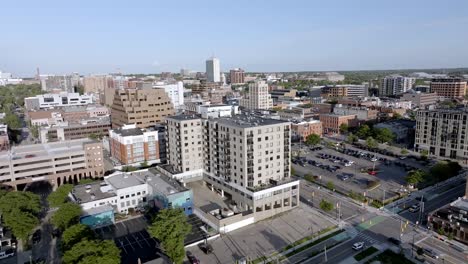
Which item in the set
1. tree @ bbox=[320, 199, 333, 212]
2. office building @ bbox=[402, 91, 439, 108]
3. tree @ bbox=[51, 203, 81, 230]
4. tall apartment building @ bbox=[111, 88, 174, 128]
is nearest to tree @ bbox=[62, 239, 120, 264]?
tree @ bbox=[51, 203, 81, 230]

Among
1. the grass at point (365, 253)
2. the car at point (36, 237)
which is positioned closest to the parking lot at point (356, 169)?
the grass at point (365, 253)

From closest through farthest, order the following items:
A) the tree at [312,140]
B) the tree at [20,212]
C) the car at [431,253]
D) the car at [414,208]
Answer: the car at [431,253] → the tree at [20,212] → the car at [414,208] → the tree at [312,140]

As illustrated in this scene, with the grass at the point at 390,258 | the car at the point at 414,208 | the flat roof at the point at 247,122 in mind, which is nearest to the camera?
the grass at the point at 390,258

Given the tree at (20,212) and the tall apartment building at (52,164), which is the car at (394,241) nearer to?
the tree at (20,212)

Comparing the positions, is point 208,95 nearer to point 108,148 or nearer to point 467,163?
point 108,148

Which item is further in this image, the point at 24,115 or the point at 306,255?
the point at 24,115

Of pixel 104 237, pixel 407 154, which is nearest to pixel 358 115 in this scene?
pixel 407 154

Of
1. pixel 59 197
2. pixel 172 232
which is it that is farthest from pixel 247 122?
pixel 59 197

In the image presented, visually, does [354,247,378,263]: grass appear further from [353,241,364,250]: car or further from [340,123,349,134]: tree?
[340,123,349,134]: tree
